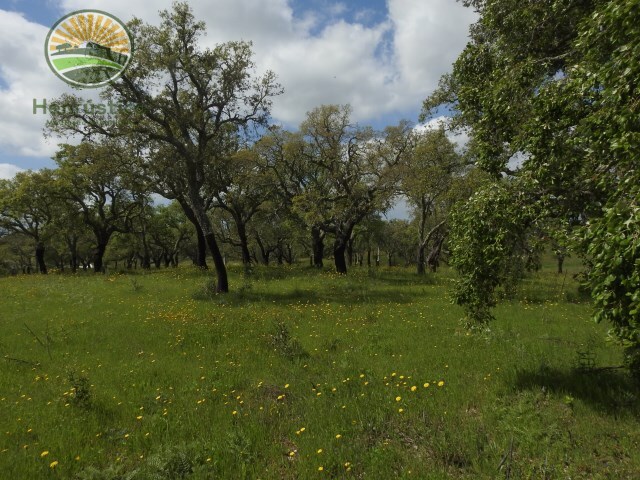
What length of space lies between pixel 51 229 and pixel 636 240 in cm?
4926

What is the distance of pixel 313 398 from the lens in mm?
6938

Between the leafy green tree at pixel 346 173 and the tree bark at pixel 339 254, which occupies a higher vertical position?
the leafy green tree at pixel 346 173

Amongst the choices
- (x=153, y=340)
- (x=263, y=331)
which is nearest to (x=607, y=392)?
(x=263, y=331)

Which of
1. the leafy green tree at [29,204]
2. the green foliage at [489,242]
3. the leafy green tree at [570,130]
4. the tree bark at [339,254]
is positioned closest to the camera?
the leafy green tree at [570,130]

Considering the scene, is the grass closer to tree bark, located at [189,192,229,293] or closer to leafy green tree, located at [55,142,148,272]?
tree bark, located at [189,192,229,293]

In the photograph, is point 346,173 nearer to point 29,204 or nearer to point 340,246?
point 340,246

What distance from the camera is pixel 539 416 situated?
5777 mm

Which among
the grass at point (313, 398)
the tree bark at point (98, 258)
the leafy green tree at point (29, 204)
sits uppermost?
the leafy green tree at point (29, 204)

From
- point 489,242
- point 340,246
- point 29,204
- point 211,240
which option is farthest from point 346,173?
point 29,204

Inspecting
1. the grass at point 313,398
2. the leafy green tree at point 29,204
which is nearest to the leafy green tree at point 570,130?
the grass at point 313,398

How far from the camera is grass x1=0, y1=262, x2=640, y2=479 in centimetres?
505

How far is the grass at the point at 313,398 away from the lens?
16.6 feet

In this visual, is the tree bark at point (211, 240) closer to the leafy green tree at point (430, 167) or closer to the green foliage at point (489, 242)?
the leafy green tree at point (430, 167)

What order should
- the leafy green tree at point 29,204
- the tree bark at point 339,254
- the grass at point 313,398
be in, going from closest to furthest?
the grass at point 313,398, the tree bark at point 339,254, the leafy green tree at point 29,204
